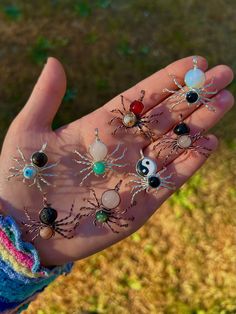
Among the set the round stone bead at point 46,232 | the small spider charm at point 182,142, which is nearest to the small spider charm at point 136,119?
the small spider charm at point 182,142

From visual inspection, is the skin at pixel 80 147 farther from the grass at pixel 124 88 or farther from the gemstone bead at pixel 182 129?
the grass at pixel 124 88

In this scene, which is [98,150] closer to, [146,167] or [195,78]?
[146,167]

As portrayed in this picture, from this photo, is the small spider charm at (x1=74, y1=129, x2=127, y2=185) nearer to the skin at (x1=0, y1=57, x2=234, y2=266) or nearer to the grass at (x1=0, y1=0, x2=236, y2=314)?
the skin at (x1=0, y1=57, x2=234, y2=266)

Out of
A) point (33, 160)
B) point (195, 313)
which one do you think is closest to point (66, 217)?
point (33, 160)

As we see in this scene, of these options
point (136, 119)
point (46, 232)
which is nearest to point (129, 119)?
point (136, 119)

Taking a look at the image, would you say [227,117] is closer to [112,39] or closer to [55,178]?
[112,39]
